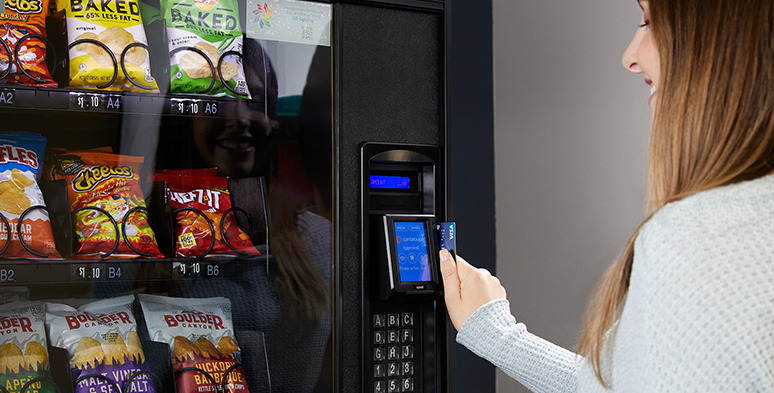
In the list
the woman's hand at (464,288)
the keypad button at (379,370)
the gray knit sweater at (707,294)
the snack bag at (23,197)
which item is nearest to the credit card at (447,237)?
the woman's hand at (464,288)

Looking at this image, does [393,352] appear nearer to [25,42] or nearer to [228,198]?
[228,198]

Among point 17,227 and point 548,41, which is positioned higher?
point 548,41

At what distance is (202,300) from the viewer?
1.35 meters

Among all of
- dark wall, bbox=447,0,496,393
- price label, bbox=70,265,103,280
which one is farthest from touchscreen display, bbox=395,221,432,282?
dark wall, bbox=447,0,496,393

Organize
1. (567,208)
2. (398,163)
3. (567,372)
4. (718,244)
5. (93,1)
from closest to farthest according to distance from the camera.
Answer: (718,244)
(567,372)
(93,1)
(398,163)
(567,208)

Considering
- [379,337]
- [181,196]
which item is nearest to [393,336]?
[379,337]

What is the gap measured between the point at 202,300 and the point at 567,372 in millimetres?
727

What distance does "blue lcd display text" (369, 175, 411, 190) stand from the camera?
4.29 ft

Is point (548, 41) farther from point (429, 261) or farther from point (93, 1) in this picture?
point (93, 1)

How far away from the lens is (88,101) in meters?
1.15

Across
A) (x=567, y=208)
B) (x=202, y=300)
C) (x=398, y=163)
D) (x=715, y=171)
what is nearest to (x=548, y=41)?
(x=567, y=208)

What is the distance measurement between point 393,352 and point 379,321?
0.07 metres

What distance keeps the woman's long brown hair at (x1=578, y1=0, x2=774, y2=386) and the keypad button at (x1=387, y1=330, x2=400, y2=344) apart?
22.0 inches

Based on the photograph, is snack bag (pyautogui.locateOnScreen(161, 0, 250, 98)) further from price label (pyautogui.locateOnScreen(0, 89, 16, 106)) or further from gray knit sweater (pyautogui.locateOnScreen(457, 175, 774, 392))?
gray knit sweater (pyautogui.locateOnScreen(457, 175, 774, 392))
